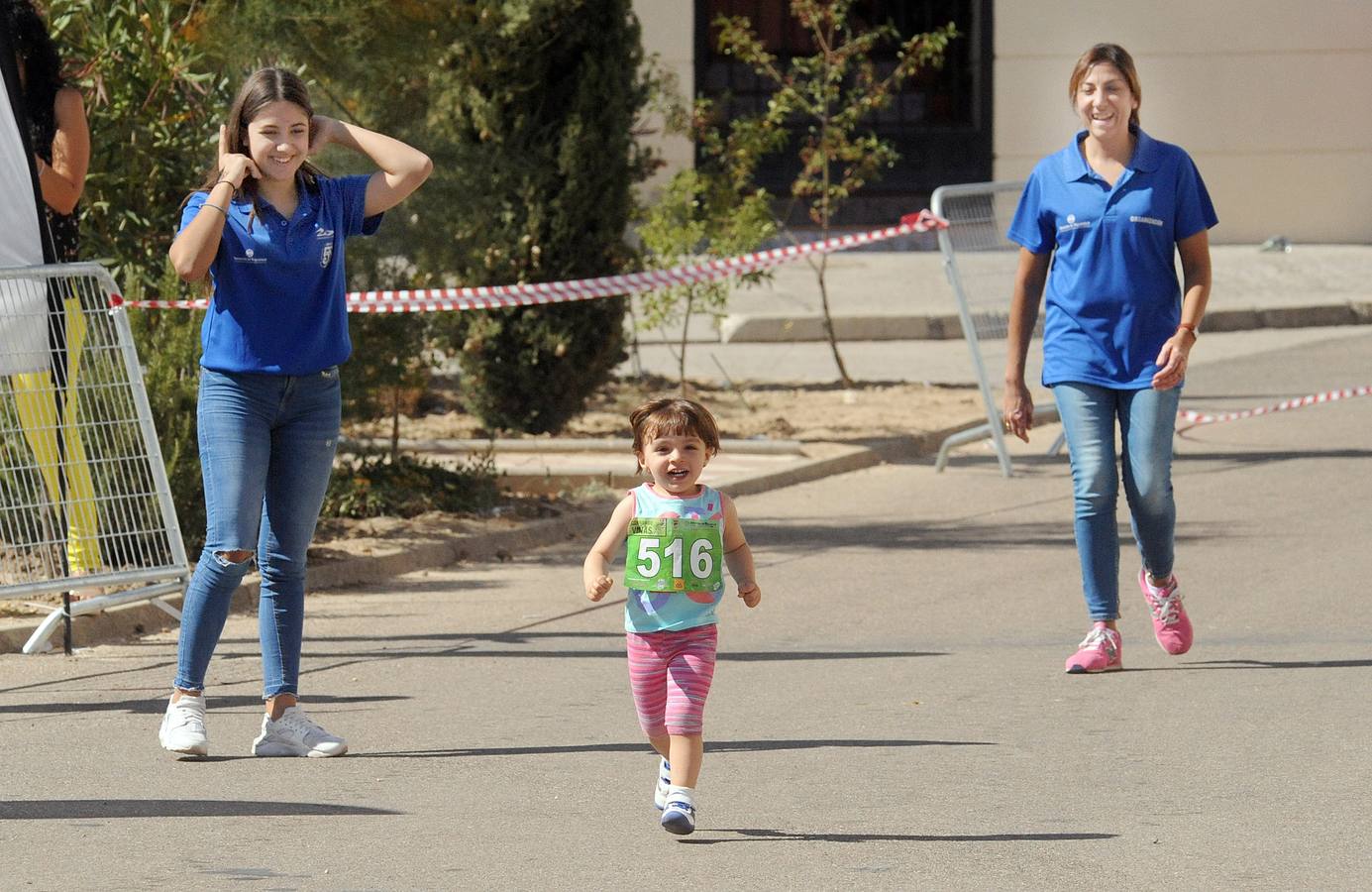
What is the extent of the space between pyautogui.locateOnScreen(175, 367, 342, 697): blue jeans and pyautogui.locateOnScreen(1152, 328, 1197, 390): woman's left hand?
8.62ft

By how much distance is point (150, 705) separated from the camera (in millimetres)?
6762

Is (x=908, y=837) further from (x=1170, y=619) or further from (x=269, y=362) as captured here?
(x=1170, y=619)

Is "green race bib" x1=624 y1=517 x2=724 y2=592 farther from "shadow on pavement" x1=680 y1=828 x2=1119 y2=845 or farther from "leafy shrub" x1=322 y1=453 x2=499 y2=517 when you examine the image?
"leafy shrub" x1=322 y1=453 x2=499 y2=517

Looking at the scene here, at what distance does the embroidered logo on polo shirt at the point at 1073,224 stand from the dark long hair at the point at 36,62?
3.41 metres

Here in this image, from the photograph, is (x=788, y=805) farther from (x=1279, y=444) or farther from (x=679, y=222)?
(x=679, y=222)

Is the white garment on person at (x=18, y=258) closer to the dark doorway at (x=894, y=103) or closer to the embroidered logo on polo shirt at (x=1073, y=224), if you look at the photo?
the embroidered logo on polo shirt at (x=1073, y=224)

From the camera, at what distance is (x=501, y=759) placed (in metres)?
6.04

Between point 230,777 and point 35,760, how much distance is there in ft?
1.97

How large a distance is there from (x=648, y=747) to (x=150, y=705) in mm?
1661

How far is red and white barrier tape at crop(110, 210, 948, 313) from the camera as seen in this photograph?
31.8ft

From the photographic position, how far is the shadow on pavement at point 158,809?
5.42m

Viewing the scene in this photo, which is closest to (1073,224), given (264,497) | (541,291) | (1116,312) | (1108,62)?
(1116,312)

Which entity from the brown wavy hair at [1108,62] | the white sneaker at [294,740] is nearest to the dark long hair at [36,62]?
the white sneaker at [294,740]

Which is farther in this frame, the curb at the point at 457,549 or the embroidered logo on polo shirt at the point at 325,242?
the curb at the point at 457,549
